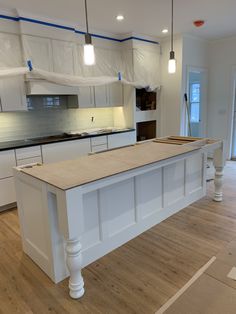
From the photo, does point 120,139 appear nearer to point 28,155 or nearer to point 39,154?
point 39,154

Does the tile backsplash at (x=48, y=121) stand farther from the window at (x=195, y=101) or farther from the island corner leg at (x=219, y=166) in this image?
the island corner leg at (x=219, y=166)

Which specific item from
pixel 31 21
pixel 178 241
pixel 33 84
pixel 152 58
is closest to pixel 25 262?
pixel 178 241

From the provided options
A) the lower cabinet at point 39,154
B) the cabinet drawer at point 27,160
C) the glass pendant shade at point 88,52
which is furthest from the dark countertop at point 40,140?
the glass pendant shade at point 88,52

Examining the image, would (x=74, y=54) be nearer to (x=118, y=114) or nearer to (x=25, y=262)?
(x=118, y=114)

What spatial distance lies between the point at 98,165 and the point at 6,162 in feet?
5.64

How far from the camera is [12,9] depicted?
3.26m

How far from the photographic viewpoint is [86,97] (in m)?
4.37

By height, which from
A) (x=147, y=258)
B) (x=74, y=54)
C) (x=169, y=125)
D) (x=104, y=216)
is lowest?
(x=147, y=258)

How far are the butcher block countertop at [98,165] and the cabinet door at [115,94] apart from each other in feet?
7.21

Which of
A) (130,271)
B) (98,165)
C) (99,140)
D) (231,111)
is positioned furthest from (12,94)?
(231,111)

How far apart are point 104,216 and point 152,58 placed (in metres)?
3.83

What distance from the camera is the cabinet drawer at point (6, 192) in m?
3.28

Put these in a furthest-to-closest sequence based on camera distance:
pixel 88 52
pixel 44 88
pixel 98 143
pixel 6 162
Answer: pixel 98 143 → pixel 44 88 → pixel 6 162 → pixel 88 52

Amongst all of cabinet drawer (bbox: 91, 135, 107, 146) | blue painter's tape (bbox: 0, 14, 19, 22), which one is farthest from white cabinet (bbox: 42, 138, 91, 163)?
blue painter's tape (bbox: 0, 14, 19, 22)
